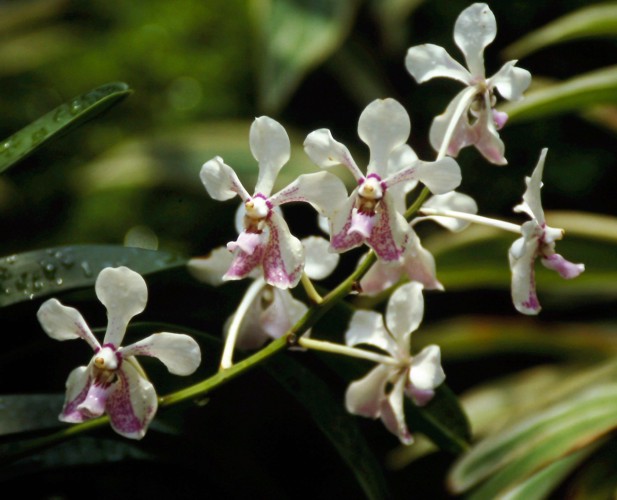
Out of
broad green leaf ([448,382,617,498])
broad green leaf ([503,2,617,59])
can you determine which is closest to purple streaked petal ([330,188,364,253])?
broad green leaf ([448,382,617,498])

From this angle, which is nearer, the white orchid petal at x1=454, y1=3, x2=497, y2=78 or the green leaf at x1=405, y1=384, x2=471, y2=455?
the white orchid petal at x1=454, y1=3, x2=497, y2=78

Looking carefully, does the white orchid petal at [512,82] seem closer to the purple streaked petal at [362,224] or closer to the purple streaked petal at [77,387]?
the purple streaked petal at [362,224]

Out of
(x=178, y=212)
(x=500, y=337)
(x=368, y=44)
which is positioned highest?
(x=368, y=44)

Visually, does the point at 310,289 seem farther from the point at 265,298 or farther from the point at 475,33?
the point at 475,33

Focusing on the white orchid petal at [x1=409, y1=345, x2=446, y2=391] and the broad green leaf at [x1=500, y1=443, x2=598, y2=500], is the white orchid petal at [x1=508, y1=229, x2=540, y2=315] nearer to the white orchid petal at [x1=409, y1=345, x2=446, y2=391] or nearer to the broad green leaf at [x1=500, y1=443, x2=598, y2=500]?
the white orchid petal at [x1=409, y1=345, x2=446, y2=391]

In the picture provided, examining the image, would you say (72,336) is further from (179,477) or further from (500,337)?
(500,337)

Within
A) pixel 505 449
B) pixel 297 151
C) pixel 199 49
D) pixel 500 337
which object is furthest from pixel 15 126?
pixel 505 449

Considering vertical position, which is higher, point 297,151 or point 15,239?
point 297,151
